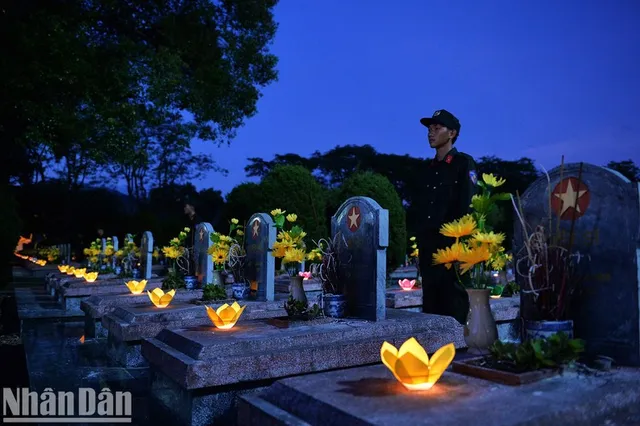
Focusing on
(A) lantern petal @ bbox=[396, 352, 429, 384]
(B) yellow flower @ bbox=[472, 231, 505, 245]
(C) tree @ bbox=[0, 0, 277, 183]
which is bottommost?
(A) lantern petal @ bbox=[396, 352, 429, 384]

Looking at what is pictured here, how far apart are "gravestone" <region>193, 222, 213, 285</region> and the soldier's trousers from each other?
389cm

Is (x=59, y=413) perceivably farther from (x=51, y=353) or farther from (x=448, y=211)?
(x=448, y=211)

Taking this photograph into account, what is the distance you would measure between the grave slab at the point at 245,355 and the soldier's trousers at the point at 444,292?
568 millimetres

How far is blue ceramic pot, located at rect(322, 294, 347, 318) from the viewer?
511 centimetres

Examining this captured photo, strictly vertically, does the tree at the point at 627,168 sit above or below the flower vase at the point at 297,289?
above

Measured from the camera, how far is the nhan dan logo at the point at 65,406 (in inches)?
154

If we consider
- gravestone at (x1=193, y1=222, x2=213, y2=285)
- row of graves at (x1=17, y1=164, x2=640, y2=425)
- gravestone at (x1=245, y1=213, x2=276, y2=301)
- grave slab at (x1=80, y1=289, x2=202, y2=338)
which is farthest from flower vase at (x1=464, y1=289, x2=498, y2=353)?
gravestone at (x1=193, y1=222, x2=213, y2=285)

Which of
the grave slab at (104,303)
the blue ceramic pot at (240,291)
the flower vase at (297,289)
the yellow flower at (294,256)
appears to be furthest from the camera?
the grave slab at (104,303)

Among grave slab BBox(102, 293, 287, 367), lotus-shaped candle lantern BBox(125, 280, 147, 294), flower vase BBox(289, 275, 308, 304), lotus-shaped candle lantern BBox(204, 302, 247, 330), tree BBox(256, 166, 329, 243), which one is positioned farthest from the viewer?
tree BBox(256, 166, 329, 243)

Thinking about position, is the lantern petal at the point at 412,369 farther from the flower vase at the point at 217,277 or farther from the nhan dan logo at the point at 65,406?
the flower vase at the point at 217,277

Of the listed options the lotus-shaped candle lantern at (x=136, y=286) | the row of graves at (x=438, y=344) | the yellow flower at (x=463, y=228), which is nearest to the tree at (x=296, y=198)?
the lotus-shaped candle lantern at (x=136, y=286)

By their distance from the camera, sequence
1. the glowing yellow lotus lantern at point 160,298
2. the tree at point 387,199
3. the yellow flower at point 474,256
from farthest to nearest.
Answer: the tree at point 387,199
the glowing yellow lotus lantern at point 160,298
the yellow flower at point 474,256

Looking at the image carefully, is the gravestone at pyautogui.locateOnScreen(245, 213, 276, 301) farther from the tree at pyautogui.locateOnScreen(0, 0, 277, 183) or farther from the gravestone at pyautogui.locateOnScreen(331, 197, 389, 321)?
the tree at pyautogui.locateOnScreen(0, 0, 277, 183)

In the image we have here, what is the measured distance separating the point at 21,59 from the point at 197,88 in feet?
19.7
